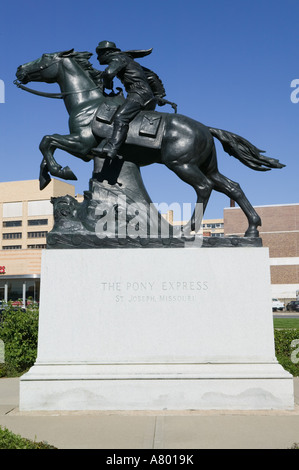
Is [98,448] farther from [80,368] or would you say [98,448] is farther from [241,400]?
[241,400]

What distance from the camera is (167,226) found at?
8.02 m

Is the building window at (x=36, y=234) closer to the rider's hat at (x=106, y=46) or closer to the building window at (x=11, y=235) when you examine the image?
the building window at (x=11, y=235)

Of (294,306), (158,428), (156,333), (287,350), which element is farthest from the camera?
(294,306)

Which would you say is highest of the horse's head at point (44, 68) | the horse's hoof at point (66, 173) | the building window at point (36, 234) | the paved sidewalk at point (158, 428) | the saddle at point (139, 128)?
the building window at point (36, 234)

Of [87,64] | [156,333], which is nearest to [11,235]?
[87,64]

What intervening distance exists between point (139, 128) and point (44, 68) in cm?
222

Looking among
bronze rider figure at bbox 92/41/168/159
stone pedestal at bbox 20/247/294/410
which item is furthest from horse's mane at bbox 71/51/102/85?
stone pedestal at bbox 20/247/294/410

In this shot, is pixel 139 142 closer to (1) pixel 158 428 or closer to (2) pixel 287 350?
(1) pixel 158 428

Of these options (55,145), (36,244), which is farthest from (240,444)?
(36,244)

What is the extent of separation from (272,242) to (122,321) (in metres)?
53.4

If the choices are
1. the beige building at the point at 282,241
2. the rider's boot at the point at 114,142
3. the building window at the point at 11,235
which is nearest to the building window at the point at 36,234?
the building window at the point at 11,235

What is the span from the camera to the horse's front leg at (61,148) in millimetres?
7961

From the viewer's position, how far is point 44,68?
8719 millimetres

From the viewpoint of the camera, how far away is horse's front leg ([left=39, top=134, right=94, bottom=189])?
7961 mm
